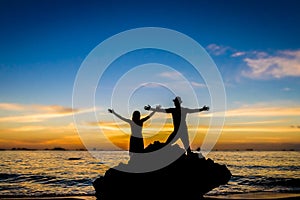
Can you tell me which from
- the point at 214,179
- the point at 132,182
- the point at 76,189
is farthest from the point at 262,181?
the point at 132,182

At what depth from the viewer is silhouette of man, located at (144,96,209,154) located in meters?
15.6

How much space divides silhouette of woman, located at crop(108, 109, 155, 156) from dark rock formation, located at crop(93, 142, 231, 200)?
1.79 ft

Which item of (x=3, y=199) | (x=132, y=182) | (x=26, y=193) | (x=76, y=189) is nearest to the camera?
(x=132, y=182)

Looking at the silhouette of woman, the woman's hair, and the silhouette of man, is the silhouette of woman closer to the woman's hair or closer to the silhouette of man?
the woman's hair

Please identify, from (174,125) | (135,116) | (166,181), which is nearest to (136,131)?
(135,116)

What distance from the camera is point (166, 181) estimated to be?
587 inches

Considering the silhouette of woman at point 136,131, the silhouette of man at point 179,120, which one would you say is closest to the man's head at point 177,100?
the silhouette of man at point 179,120

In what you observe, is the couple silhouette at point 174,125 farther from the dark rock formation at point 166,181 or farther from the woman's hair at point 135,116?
the dark rock formation at point 166,181

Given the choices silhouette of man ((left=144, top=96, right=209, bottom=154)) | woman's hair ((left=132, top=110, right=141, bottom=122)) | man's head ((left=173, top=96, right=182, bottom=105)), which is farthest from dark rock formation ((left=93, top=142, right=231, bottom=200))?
man's head ((left=173, top=96, right=182, bottom=105))

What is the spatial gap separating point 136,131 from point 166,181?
9.15 feet

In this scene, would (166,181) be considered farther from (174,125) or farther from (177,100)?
(177,100)

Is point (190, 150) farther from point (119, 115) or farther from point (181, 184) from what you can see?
point (119, 115)

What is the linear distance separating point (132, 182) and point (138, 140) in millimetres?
2025

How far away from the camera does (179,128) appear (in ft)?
51.8
